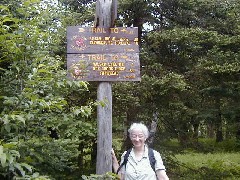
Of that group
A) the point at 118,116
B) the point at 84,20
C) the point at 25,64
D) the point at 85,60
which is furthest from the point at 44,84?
the point at 84,20

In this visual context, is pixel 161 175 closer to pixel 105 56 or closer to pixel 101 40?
pixel 105 56

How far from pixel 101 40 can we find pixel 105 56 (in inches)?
10.9

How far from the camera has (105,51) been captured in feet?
17.2

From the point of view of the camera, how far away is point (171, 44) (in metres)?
8.71

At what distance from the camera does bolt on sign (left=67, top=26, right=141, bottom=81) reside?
5188 mm

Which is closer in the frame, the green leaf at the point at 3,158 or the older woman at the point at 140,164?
the green leaf at the point at 3,158

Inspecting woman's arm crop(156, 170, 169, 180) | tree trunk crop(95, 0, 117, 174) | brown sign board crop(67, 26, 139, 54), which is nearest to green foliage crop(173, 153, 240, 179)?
tree trunk crop(95, 0, 117, 174)

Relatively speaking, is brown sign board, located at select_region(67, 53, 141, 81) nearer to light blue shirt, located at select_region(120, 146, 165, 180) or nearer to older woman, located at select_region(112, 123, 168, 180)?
older woman, located at select_region(112, 123, 168, 180)

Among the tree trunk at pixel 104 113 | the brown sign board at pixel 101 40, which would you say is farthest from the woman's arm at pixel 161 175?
the brown sign board at pixel 101 40

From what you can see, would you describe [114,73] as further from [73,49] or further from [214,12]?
[214,12]

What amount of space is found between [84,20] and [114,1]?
375 cm

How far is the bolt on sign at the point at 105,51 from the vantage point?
5.19 metres

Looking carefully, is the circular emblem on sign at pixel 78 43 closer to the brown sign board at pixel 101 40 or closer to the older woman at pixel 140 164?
the brown sign board at pixel 101 40

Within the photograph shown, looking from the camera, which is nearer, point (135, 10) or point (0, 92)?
point (0, 92)
